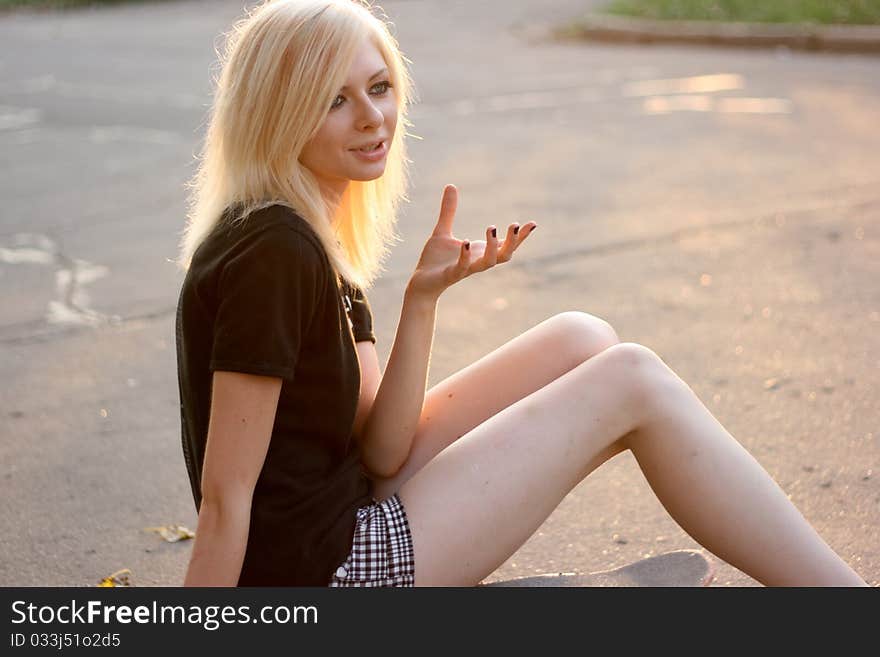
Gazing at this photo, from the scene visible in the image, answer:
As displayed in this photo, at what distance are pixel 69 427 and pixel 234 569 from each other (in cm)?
195

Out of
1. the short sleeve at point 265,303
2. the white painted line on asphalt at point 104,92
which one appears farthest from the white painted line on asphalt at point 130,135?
the short sleeve at point 265,303

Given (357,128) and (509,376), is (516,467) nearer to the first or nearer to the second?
(509,376)

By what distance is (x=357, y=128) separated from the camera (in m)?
2.46

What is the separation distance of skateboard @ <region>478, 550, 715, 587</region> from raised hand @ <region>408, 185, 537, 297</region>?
75cm

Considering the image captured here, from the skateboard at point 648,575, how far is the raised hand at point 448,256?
2.46 feet

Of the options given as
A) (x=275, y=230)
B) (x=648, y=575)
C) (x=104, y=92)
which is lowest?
(x=104, y=92)

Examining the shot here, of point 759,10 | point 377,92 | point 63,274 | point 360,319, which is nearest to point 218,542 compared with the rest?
point 360,319

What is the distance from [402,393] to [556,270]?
297cm

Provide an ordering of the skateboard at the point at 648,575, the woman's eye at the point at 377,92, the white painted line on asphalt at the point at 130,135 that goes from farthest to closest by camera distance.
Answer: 1. the white painted line on asphalt at the point at 130,135
2. the skateboard at the point at 648,575
3. the woman's eye at the point at 377,92

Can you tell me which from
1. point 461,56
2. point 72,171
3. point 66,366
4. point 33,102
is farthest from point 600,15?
point 66,366

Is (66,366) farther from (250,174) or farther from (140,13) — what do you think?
(140,13)

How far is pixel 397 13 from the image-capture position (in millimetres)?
17406

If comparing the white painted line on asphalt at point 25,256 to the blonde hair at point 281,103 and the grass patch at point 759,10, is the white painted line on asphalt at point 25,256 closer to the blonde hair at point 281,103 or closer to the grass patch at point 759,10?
the blonde hair at point 281,103

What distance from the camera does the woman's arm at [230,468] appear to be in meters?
2.15
